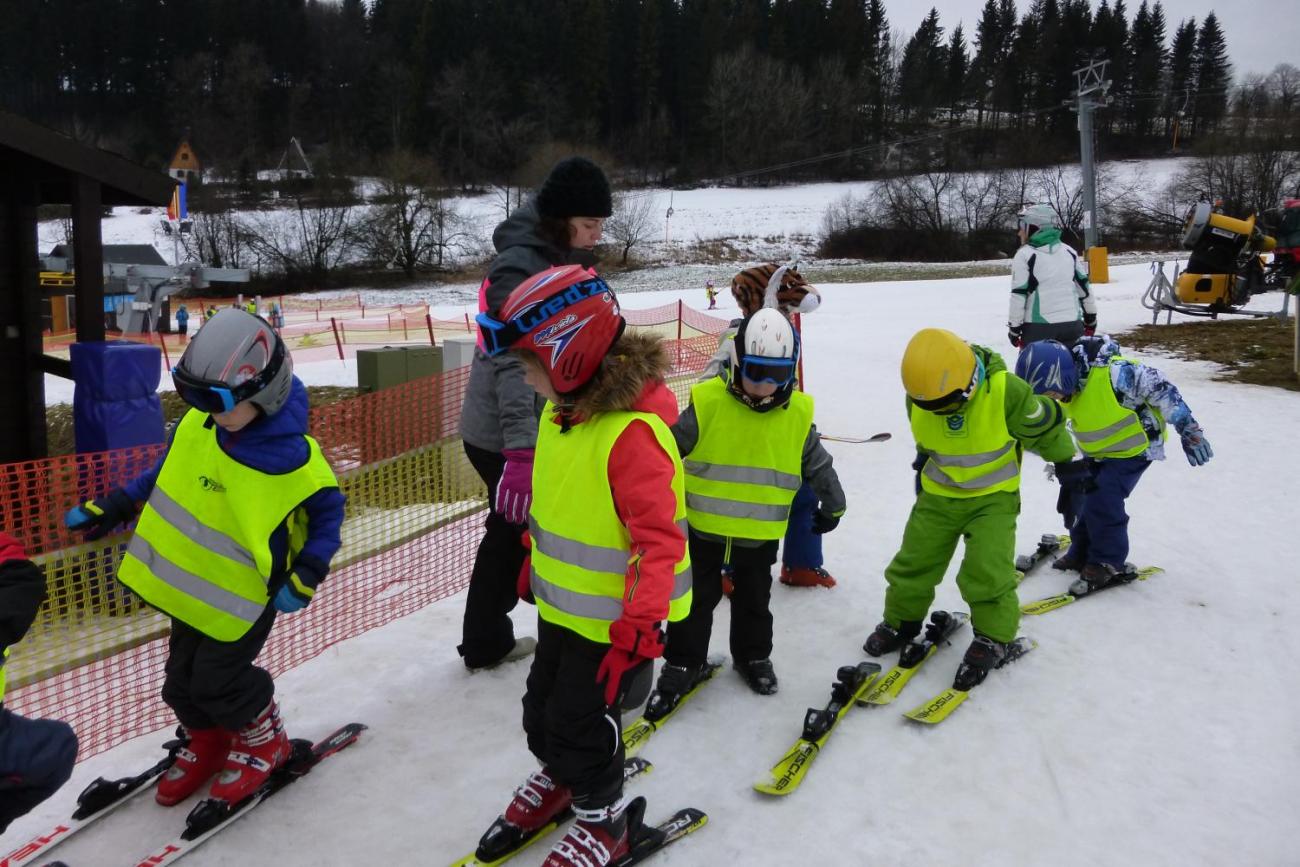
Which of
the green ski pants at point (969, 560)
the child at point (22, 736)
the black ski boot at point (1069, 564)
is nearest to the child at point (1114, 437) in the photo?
the black ski boot at point (1069, 564)

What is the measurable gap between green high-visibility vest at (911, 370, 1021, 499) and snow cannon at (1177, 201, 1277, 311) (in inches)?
557

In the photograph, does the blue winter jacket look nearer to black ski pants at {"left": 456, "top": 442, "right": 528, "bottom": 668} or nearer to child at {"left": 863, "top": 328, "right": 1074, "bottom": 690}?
black ski pants at {"left": 456, "top": 442, "right": 528, "bottom": 668}

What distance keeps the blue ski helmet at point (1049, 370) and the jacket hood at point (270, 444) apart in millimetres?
3905

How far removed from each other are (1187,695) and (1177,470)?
4.41 meters

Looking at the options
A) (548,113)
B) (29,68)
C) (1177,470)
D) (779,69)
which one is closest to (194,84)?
(29,68)

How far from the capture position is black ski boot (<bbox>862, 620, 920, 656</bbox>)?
429cm

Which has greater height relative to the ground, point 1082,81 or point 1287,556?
point 1082,81

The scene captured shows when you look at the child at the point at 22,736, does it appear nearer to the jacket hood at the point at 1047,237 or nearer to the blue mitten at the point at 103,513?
the blue mitten at the point at 103,513

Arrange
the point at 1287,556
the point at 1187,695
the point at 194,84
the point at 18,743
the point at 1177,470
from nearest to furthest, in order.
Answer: the point at 18,743, the point at 1187,695, the point at 1287,556, the point at 1177,470, the point at 194,84

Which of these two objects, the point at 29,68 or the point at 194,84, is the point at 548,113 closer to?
the point at 194,84

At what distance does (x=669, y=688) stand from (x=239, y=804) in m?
1.70

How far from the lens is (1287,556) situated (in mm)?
5574

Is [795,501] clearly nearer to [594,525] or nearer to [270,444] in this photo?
[594,525]

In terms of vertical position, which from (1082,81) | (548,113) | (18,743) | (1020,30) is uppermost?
(1020,30)
